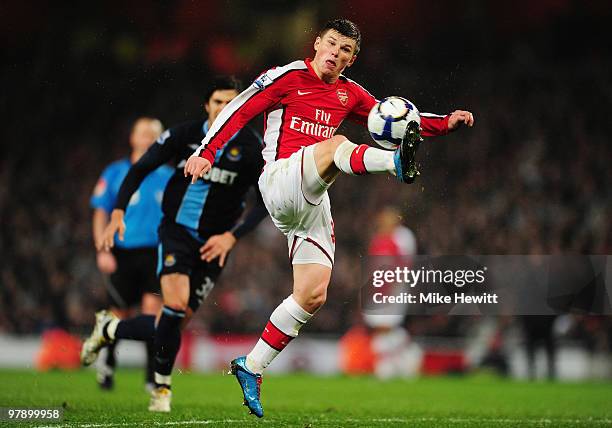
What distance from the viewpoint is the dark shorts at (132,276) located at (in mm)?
8531

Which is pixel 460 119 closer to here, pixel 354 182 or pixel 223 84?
pixel 223 84

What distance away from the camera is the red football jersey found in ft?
18.1

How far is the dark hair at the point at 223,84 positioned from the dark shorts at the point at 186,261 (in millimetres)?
949

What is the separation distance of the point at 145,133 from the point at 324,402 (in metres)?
2.87

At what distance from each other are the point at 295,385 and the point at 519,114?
7364 mm

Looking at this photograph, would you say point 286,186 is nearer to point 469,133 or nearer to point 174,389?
point 174,389

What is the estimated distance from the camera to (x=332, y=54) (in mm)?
5551

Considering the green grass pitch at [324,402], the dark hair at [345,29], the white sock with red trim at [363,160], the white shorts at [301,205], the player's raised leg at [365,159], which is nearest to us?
the player's raised leg at [365,159]

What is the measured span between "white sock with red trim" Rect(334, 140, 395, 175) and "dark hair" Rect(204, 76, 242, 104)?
1.78 meters

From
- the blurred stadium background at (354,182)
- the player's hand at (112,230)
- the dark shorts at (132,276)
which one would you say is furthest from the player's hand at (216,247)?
the blurred stadium background at (354,182)

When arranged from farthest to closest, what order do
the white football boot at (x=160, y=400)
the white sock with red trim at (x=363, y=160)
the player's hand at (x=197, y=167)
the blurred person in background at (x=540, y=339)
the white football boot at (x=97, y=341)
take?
1. the blurred person in background at (x=540, y=339)
2. the white football boot at (x=97, y=341)
3. the white football boot at (x=160, y=400)
4. the player's hand at (x=197, y=167)
5. the white sock with red trim at (x=363, y=160)

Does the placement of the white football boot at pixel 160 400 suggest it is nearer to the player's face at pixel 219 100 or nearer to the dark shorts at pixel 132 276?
the player's face at pixel 219 100

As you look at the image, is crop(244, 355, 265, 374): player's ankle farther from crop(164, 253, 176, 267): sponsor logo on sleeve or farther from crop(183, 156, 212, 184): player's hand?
crop(164, 253, 176, 267): sponsor logo on sleeve

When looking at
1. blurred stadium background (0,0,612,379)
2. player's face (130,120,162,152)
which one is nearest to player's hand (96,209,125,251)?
player's face (130,120,162,152)
